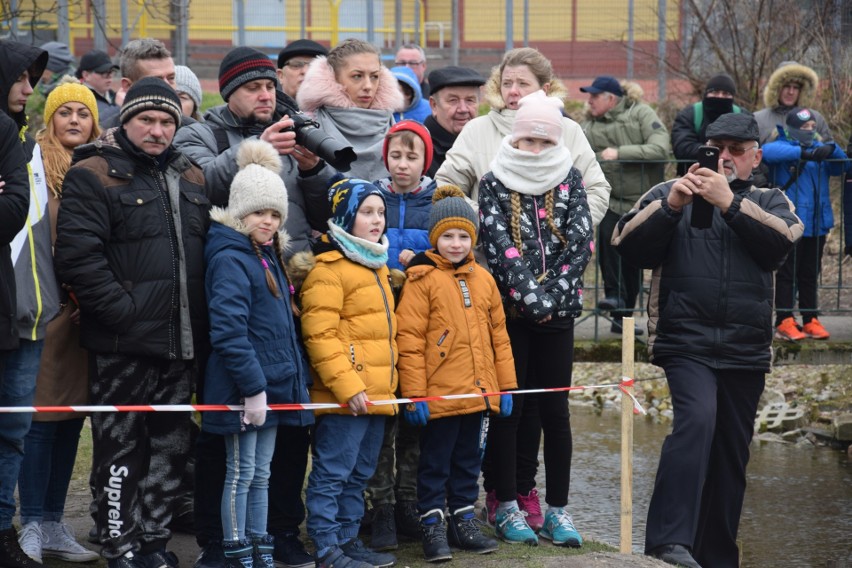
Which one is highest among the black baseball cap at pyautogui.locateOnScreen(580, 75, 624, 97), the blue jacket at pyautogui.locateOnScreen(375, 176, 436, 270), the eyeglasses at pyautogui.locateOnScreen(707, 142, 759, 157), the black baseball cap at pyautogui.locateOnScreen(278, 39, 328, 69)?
the black baseball cap at pyautogui.locateOnScreen(278, 39, 328, 69)

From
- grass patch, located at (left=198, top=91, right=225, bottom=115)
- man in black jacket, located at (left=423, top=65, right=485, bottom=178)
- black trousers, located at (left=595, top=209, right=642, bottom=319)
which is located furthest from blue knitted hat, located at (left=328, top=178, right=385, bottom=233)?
grass patch, located at (left=198, top=91, right=225, bottom=115)

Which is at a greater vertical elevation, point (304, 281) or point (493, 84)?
point (493, 84)

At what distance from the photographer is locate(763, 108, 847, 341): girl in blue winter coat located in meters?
8.85

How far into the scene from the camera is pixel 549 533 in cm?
591

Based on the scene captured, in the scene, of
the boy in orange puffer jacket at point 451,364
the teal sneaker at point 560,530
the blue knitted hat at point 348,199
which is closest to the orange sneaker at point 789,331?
the teal sneaker at point 560,530

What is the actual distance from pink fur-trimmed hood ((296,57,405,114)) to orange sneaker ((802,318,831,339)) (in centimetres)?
423

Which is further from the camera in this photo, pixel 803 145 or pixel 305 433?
pixel 803 145

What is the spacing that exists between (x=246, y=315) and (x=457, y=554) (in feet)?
5.13

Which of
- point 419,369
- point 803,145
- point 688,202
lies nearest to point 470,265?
point 419,369

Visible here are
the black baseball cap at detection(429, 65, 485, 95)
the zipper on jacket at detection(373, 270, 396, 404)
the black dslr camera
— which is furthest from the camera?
the black baseball cap at detection(429, 65, 485, 95)

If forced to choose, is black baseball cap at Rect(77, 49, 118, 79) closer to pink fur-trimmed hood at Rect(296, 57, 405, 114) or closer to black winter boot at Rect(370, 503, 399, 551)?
pink fur-trimmed hood at Rect(296, 57, 405, 114)

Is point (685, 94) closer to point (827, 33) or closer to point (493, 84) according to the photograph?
point (827, 33)

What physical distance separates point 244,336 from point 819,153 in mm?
5475

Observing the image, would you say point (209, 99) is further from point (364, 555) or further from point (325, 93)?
point (364, 555)
